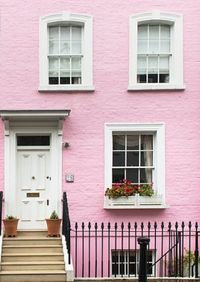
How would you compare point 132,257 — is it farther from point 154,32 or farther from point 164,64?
point 154,32

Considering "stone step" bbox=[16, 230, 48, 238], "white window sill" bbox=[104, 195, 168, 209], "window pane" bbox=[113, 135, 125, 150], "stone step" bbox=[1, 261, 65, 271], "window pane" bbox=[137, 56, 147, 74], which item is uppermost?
"window pane" bbox=[137, 56, 147, 74]

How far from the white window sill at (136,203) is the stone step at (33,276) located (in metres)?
3.23

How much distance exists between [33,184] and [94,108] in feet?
9.00

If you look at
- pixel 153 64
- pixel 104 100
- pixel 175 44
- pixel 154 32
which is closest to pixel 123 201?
pixel 104 100

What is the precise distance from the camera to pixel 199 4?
59.6ft

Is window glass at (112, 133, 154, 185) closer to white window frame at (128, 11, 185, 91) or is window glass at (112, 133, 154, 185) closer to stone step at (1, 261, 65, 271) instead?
→ white window frame at (128, 11, 185, 91)

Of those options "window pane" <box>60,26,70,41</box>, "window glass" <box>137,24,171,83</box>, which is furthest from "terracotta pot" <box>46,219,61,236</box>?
"window pane" <box>60,26,70,41</box>

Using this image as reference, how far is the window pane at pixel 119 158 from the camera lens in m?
18.2

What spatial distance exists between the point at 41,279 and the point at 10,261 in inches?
46.2

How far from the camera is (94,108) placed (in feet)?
59.0

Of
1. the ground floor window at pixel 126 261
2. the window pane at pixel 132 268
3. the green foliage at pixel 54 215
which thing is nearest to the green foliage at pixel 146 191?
the ground floor window at pixel 126 261

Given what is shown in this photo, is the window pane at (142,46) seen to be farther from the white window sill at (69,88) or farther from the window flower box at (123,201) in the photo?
the window flower box at (123,201)

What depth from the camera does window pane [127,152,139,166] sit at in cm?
1830

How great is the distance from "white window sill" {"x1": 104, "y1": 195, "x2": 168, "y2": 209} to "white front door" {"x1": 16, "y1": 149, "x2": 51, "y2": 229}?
1.80 meters
